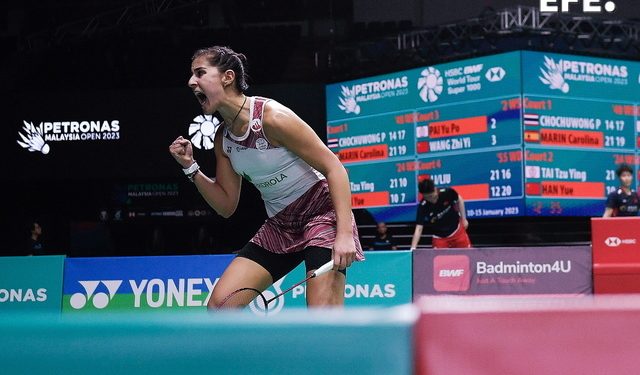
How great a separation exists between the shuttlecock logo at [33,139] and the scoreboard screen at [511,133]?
567 centimetres

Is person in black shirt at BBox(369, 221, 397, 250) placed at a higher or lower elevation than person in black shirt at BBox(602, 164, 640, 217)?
lower

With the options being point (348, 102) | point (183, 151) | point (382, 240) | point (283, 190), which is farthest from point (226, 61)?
point (348, 102)

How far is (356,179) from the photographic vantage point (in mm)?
13750

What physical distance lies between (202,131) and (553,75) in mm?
5613

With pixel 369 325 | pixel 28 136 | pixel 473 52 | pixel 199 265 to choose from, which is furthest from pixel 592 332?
pixel 28 136

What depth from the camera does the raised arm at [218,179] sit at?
415cm

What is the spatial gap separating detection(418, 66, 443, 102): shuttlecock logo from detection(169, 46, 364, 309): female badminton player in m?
9.03

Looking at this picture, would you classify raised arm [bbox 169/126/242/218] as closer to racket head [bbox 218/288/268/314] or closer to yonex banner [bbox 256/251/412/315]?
racket head [bbox 218/288/268/314]

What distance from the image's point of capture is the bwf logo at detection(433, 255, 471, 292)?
7.96 m

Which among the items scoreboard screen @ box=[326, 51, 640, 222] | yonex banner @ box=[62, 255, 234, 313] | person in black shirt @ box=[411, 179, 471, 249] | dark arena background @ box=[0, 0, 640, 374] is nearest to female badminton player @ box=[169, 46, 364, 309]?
dark arena background @ box=[0, 0, 640, 374]

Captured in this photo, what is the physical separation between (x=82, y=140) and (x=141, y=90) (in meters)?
1.22

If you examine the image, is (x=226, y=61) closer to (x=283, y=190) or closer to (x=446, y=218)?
(x=283, y=190)

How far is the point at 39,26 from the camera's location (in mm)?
16375

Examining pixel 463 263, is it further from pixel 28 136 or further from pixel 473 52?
pixel 28 136
